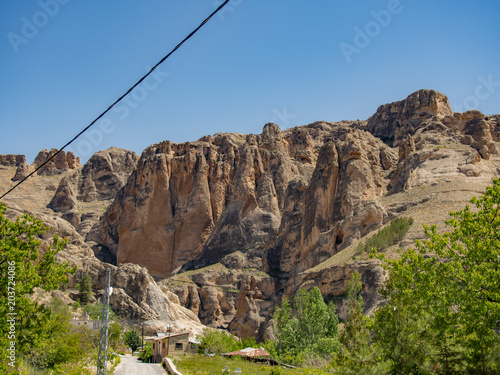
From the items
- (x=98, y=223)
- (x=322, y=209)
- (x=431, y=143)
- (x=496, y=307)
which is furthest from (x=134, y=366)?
(x=98, y=223)

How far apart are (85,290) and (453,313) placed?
57.2 meters

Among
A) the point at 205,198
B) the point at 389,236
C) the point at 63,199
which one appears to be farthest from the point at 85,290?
the point at 63,199

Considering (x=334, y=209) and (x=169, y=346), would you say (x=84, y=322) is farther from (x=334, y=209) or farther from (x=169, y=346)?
(x=334, y=209)

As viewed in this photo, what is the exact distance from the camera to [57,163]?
590 feet

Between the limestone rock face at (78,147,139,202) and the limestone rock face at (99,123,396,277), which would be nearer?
the limestone rock face at (99,123,396,277)

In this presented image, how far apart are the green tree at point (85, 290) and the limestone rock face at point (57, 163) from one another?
376 feet

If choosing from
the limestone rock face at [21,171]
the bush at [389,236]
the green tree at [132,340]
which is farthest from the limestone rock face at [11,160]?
the bush at [389,236]

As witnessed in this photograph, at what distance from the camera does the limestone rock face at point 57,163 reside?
176625 mm

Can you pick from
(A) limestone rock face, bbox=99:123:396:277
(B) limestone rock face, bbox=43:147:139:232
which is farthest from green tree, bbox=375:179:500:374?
(B) limestone rock face, bbox=43:147:139:232

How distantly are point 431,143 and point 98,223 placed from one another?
291 feet

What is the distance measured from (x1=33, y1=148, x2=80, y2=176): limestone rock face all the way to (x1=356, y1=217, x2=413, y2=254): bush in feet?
450

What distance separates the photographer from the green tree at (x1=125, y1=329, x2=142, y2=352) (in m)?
66.0

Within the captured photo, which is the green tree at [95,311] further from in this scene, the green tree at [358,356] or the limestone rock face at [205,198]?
the green tree at [358,356]

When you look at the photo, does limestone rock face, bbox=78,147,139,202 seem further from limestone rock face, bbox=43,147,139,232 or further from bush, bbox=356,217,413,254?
bush, bbox=356,217,413,254
